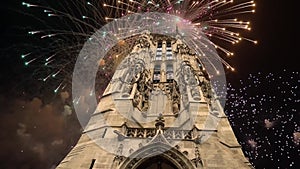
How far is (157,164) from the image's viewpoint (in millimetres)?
17281

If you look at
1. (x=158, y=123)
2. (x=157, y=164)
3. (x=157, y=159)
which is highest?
(x=158, y=123)

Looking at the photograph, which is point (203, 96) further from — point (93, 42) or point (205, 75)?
point (93, 42)

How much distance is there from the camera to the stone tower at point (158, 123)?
56.7 feet

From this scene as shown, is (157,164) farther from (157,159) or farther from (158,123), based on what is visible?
(158,123)

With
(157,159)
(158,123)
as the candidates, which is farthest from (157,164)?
(158,123)

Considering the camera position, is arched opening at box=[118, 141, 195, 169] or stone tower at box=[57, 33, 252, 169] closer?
arched opening at box=[118, 141, 195, 169]

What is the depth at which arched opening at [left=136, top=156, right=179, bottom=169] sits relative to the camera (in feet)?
55.7

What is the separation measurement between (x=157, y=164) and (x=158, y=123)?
2.57 m

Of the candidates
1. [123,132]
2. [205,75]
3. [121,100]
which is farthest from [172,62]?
[123,132]

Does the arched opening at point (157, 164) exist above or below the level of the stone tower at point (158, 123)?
below

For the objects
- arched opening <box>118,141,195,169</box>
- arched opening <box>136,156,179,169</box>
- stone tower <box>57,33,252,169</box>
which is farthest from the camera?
stone tower <box>57,33,252,169</box>

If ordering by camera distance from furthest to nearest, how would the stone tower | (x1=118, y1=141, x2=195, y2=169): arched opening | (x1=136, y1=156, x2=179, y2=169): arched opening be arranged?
the stone tower < (x1=136, y1=156, x2=179, y2=169): arched opening < (x1=118, y1=141, x2=195, y2=169): arched opening

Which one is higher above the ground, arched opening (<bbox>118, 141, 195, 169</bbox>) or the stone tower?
the stone tower

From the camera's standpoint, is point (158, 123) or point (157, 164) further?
point (158, 123)
